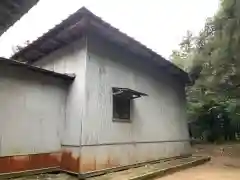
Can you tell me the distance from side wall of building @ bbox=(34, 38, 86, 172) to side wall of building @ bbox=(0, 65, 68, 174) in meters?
0.21

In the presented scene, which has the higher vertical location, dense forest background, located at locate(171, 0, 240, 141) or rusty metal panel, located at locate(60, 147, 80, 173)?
dense forest background, located at locate(171, 0, 240, 141)

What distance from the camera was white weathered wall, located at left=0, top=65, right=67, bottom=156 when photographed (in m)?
6.70

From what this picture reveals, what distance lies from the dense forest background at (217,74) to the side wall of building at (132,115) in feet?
6.59

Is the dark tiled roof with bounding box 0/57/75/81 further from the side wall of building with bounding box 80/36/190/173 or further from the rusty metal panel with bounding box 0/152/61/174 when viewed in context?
the rusty metal panel with bounding box 0/152/61/174

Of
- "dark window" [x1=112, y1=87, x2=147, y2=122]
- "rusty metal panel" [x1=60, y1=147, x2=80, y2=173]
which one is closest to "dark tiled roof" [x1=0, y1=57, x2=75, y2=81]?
"dark window" [x1=112, y1=87, x2=147, y2=122]

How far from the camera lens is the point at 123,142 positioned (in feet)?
29.3

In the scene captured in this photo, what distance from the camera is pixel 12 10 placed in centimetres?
264

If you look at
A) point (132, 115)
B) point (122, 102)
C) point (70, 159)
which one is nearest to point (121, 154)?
point (132, 115)

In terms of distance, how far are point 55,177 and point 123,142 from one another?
99.1 inches

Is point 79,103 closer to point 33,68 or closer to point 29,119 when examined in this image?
point 29,119

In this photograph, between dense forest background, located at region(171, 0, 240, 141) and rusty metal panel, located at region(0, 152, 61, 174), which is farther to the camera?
dense forest background, located at region(171, 0, 240, 141)

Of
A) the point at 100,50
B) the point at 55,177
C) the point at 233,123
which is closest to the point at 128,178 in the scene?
the point at 55,177

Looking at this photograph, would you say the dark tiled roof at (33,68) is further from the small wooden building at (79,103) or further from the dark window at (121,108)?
the dark window at (121,108)

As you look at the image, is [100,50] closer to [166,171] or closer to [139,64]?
[139,64]
